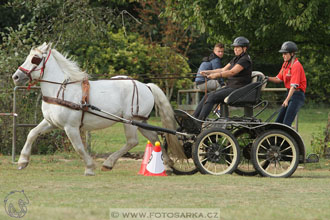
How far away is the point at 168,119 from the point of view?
11.4 meters

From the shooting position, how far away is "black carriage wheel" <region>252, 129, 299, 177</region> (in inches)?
419

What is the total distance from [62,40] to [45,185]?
23.9 feet

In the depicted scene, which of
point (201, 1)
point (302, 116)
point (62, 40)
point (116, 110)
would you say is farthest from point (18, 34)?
point (302, 116)

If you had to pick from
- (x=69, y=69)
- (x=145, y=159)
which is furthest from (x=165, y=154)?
(x=69, y=69)

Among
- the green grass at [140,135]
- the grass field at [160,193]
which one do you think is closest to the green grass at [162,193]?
the grass field at [160,193]

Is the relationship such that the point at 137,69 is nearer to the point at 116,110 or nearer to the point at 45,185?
the point at 116,110

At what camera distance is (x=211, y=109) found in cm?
1080

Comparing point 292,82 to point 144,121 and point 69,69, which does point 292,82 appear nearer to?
point 144,121

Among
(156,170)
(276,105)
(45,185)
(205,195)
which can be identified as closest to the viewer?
(205,195)

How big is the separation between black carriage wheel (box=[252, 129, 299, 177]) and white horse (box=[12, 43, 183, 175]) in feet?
4.10

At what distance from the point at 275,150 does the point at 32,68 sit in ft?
13.0

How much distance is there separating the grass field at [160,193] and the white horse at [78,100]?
1.91 feet

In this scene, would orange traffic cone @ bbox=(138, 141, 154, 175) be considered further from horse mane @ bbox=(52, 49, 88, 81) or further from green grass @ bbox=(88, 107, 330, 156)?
green grass @ bbox=(88, 107, 330, 156)

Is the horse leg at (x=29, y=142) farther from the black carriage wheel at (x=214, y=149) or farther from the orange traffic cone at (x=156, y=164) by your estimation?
the black carriage wheel at (x=214, y=149)
